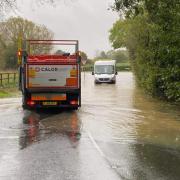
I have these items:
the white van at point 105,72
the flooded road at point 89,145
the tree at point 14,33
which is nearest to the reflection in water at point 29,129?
the flooded road at point 89,145

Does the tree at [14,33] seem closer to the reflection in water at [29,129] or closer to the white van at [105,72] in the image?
the white van at [105,72]

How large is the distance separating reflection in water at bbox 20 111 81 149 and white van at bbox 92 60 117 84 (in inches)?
1330

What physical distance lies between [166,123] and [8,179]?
10773 mm

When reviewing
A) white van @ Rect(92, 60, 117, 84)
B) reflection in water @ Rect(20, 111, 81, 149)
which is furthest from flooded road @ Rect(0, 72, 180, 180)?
white van @ Rect(92, 60, 117, 84)

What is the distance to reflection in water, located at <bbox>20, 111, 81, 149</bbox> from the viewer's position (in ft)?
48.9

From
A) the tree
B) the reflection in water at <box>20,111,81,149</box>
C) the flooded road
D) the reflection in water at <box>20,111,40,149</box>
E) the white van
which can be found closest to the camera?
the flooded road

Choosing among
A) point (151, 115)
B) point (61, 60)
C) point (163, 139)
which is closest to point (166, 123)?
point (151, 115)

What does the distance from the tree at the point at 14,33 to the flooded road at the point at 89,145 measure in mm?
51499

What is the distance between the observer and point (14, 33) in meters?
78.3

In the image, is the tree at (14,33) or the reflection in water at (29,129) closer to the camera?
the reflection in water at (29,129)

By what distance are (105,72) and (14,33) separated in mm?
25236

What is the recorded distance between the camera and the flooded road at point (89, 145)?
9.92 meters

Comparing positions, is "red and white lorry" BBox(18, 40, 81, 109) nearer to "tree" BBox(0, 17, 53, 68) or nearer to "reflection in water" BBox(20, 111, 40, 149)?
"reflection in water" BBox(20, 111, 40, 149)

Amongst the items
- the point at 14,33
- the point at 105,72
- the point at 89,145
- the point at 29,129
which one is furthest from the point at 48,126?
the point at 14,33
